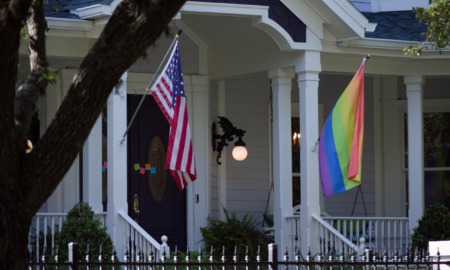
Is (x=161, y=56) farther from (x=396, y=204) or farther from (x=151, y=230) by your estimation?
(x=396, y=204)

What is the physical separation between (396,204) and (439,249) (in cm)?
719

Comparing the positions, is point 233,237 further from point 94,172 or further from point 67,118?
point 67,118

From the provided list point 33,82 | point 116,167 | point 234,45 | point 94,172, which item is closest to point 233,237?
point 94,172

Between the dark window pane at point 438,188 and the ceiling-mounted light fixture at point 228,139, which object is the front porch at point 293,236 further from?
the ceiling-mounted light fixture at point 228,139

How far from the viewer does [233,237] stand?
16.2 m

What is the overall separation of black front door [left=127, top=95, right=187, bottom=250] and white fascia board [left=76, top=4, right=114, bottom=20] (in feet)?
8.59

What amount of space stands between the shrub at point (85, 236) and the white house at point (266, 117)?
0.50m

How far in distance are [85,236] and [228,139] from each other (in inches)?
164

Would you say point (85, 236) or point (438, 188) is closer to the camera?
point (85, 236)

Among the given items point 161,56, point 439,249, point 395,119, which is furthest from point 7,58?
point 395,119

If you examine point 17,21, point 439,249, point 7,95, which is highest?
point 17,21

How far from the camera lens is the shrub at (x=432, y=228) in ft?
52.5

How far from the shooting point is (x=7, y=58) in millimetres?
6758

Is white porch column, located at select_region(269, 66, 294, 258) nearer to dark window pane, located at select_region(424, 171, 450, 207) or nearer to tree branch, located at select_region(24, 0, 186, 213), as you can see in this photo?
dark window pane, located at select_region(424, 171, 450, 207)
